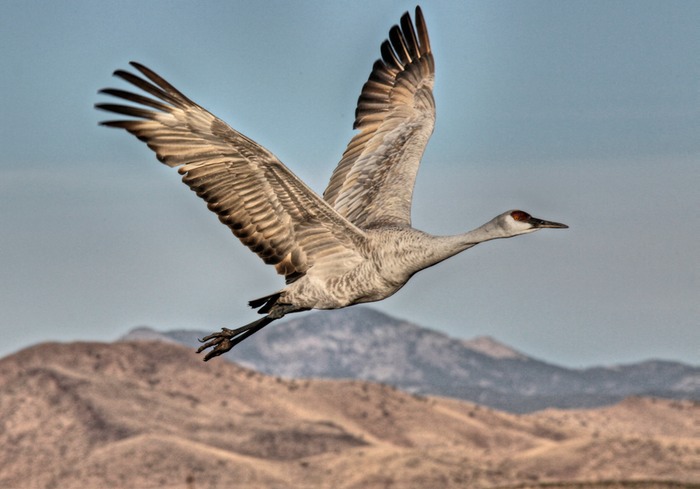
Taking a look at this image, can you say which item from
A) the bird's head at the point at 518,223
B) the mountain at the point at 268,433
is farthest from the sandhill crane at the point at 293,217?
the mountain at the point at 268,433

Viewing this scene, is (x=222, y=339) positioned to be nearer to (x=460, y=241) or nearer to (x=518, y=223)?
(x=460, y=241)

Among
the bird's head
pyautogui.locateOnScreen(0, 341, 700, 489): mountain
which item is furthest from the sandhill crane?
pyautogui.locateOnScreen(0, 341, 700, 489): mountain

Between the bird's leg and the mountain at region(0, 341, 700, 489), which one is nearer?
the bird's leg

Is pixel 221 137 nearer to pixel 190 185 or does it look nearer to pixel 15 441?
pixel 190 185

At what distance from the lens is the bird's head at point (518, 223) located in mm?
16078

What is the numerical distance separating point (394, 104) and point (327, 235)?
4.75 meters

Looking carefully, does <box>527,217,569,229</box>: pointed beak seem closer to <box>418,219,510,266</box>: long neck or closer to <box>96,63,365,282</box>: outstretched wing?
<box>418,219,510,266</box>: long neck

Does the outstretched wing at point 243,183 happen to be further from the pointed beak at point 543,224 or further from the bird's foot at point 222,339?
the pointed beak at point 543,224

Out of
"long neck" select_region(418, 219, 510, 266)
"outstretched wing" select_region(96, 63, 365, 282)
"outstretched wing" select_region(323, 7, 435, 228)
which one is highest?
"outstretched wing" select_region(323, 7, 435, 228)

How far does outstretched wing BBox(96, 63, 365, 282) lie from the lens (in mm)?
15766

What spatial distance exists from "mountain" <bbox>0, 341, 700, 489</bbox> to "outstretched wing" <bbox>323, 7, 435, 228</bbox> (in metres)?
33.4

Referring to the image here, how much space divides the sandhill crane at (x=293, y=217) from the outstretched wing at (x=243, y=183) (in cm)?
1

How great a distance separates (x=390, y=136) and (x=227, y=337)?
14.0 ft

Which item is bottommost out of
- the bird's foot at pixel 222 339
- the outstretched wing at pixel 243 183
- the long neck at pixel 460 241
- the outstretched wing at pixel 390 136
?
the bird's foot at pixel 222 339
